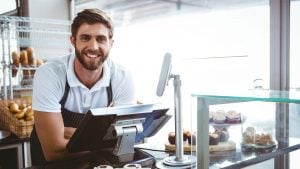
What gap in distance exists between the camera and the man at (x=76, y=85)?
1.46 m

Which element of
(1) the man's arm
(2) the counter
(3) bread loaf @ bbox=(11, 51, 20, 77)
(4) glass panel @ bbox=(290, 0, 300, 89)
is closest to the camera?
(1) the man's arm

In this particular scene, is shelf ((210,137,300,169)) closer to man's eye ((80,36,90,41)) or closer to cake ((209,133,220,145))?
cake ((209,133,220,145))

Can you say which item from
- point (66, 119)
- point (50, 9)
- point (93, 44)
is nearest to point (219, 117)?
point (93, 44)

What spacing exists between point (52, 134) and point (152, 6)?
1.62 metres

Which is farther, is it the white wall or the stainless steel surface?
the white wall

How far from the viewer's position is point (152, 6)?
2693 mm

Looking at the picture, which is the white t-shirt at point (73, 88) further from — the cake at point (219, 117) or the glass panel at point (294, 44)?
the glass panel at point (294, 44)

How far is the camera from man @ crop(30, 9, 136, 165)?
1.46 meters

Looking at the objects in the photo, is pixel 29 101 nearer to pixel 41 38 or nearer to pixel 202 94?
pixel 41 38

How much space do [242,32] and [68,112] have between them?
114 cm

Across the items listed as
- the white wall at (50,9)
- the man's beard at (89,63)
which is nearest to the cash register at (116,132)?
the man's beard at (89,63)

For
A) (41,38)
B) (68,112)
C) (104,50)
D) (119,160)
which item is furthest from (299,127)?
(41,38)

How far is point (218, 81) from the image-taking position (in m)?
2.05

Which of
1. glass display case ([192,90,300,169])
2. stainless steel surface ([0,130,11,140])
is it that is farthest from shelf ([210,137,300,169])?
stainless steel surface ([0,130,11,140])
